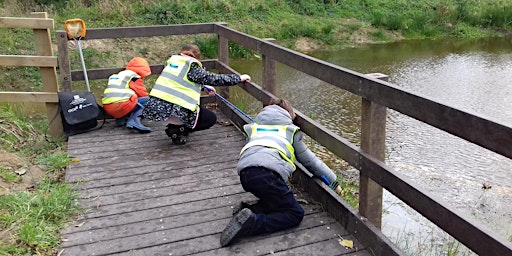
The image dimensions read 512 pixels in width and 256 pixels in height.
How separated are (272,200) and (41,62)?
3.50 m

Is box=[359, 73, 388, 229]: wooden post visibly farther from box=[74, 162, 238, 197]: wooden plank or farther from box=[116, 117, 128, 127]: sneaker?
box=[116, 117, 128, 127]: sneaker

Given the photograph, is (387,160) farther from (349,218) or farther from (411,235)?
(349,218)

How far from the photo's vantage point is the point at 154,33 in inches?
281

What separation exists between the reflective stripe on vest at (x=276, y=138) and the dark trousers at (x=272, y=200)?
20cm

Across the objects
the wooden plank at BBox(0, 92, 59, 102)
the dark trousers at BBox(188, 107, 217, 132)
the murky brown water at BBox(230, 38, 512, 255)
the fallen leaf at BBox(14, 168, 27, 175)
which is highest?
the wooden plank at BBox(0, 92, 59, 102)

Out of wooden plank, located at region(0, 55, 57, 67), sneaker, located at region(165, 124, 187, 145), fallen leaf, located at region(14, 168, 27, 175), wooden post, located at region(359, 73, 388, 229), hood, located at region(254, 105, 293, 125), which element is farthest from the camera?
wooden plank, located at region(0, 55, 57, 67)

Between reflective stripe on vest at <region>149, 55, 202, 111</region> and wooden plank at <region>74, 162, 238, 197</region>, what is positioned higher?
reflective stripe on vest at <region>149, 55, 202, 111</region>

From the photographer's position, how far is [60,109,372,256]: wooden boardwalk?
12.6ft

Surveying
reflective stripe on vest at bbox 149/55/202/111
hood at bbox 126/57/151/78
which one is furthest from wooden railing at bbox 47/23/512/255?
hood at bbox 126/57/151/78

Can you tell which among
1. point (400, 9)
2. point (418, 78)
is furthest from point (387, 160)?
point (400, 9)

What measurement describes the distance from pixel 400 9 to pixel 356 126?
13349mm

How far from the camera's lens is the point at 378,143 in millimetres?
3746

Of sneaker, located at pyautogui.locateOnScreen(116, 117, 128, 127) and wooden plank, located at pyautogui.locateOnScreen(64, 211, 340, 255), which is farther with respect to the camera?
sneaker, located at pyautogui.locateOnScreen(116, 117, 128, 127)

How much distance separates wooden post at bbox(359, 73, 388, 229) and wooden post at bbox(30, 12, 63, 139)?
3.92 metres
